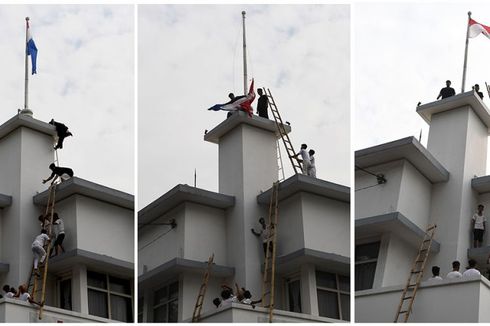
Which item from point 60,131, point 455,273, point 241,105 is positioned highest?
point 241,105

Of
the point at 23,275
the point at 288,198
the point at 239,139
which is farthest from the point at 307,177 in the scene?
the point at 23,275

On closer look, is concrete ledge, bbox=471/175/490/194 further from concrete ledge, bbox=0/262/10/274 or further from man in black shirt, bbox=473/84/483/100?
concrete ledge, bbox=0/262/10/274

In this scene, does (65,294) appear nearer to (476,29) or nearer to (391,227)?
(391,227)

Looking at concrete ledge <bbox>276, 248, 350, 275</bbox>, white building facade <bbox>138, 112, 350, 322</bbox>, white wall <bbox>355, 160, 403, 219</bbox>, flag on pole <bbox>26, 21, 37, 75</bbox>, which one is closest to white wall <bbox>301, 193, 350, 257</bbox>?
white building facade <bbox>138, 112, 350, 322</bbox>

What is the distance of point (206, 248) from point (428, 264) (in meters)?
3.39

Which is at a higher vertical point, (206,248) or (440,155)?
(440,155)

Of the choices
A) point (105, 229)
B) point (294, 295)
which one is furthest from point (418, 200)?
point (105, 229)

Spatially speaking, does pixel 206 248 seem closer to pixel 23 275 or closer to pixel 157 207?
pixel 157 207

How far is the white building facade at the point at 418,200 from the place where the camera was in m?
17.3

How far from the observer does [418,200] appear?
60.5 ft

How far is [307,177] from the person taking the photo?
18.0 metres

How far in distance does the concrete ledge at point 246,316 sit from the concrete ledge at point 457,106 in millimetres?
4949

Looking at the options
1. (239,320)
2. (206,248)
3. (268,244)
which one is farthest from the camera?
(206,248)

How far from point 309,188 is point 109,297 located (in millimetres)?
3553
